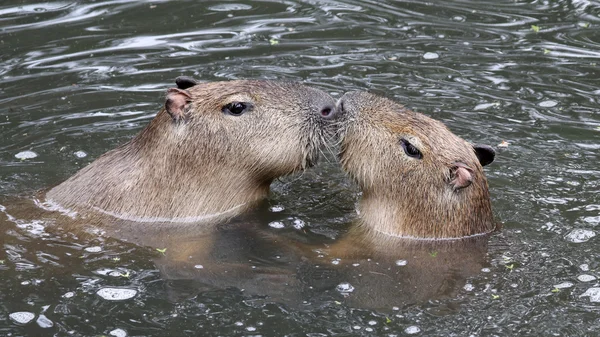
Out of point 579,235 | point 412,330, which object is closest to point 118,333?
point 412,330

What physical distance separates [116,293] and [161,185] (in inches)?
65.5

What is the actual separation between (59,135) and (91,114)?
694 millimetres

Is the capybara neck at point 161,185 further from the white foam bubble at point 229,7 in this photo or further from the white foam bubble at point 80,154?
the white foam bubble at point 229,7

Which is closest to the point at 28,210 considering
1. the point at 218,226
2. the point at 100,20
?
the point at 218,226

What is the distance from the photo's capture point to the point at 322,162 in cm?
1177

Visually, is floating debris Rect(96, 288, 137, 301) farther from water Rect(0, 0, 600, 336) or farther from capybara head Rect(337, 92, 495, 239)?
capybara head Rect(337, 92, 495, 239)

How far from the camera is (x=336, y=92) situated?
13398 mm

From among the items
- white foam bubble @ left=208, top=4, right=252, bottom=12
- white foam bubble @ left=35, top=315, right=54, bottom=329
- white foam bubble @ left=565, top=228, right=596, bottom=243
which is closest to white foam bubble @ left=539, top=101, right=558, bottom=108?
white foam bubble @ left=565, top=228, right=596, bottom=243

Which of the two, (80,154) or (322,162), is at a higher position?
(80,154)

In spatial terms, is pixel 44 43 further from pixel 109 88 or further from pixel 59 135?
pixel 59 135

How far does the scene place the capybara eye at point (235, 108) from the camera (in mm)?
9969

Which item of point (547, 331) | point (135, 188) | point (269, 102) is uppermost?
point (269, 102)

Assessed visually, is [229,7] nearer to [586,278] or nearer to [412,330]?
[586,278]

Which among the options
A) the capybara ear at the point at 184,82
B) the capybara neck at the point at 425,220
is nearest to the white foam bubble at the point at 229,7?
the capybara ear at the point at 184,82
